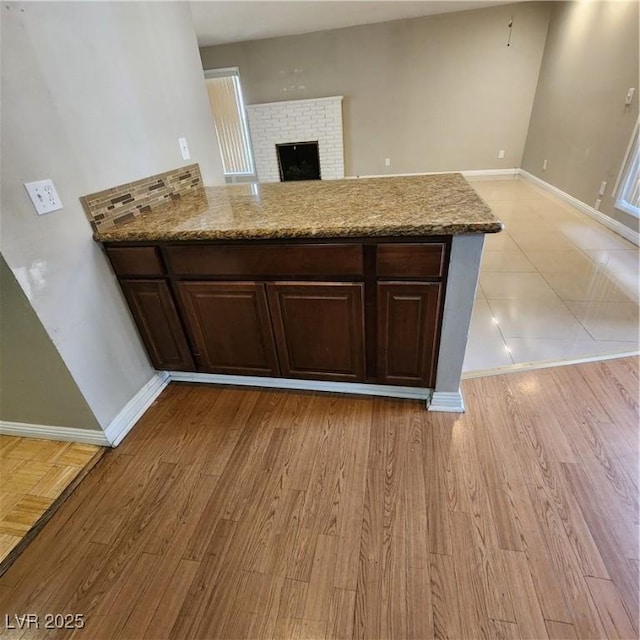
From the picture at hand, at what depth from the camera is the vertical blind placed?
6.18 meters

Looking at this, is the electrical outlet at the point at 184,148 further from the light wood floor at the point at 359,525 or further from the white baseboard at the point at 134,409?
the light wood floor at the point at 359,525

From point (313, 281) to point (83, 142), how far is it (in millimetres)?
1059

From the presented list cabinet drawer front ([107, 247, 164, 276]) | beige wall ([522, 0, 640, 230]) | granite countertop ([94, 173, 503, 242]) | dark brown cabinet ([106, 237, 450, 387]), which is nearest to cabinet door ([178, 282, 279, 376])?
dark brown cabinet ([106, 237, 450, 387])

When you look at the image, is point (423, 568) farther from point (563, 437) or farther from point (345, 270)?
point (345, 270)

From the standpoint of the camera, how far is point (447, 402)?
1630 millimetres

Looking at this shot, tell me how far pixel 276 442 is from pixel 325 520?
1.37 feet

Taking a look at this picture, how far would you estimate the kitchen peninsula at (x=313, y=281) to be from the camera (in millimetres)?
1308

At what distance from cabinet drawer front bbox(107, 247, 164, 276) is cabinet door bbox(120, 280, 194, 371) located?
1.9 inches

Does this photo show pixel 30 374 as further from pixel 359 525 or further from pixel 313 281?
pixel 359 525

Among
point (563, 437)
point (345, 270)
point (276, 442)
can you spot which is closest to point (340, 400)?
point (276, 442)

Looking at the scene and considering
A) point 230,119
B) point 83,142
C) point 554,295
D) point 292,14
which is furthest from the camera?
point 230,119

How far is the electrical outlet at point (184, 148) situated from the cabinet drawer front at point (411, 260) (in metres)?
1.44

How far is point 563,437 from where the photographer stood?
1486 millimetres

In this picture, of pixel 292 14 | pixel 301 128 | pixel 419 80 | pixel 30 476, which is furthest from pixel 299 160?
pixel 30 476
